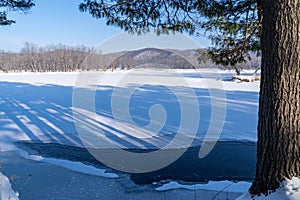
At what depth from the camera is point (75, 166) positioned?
4168mm

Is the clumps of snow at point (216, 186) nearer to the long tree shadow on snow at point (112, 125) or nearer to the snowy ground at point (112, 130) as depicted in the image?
the snowy ground at point (112, 130)

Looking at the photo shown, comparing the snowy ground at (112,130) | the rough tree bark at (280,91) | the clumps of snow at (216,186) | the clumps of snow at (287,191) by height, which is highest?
the rough tree bark at (280,91)

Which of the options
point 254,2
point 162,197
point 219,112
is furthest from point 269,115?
point 219,112

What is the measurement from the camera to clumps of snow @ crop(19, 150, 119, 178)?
12.7ft

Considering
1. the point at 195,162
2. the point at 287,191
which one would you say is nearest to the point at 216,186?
the point at 195,162

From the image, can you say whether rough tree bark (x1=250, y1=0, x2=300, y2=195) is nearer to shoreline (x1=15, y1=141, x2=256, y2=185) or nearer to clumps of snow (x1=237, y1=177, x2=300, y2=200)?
clumps of snow (x1=237, y1=177, x2=300, y2=200)

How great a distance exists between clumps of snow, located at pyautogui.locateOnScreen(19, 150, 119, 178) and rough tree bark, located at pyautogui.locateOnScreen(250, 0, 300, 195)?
8.32 ft

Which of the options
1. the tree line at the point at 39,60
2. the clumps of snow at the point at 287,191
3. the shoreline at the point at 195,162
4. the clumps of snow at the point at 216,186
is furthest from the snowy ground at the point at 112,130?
the tree line at the point at 39,60

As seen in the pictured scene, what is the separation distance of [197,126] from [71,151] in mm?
3348

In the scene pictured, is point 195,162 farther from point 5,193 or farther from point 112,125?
point 112,125

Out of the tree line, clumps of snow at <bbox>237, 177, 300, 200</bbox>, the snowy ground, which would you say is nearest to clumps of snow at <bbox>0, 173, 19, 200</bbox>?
the snowy ground

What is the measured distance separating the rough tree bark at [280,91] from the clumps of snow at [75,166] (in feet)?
8.32

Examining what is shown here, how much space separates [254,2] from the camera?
2838 mm

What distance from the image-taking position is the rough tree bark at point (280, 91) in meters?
1.66
